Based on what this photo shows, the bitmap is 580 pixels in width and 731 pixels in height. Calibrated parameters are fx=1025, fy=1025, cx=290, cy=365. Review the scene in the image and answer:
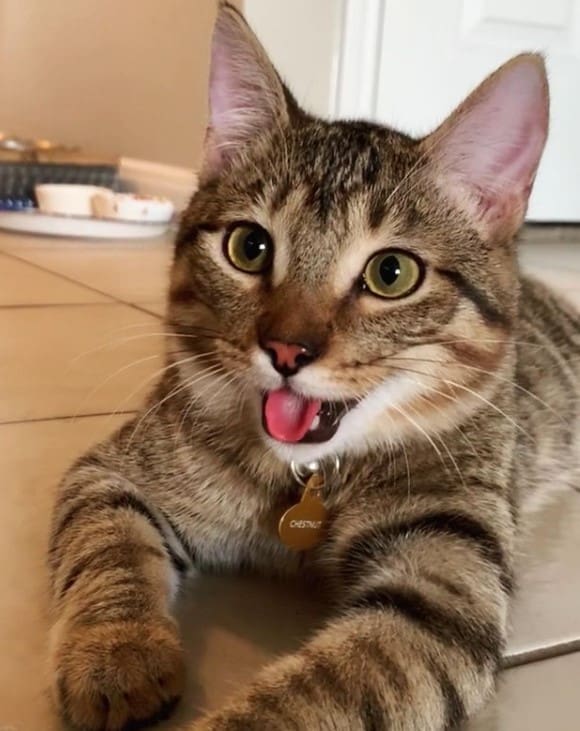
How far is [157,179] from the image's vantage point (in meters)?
3.29

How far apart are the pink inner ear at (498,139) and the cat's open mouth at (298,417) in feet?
0.96

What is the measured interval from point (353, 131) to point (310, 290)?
27cm

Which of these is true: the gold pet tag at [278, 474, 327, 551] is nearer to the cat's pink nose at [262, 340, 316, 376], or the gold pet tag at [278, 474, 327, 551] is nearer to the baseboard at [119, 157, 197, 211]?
the cat's pink nose at [262, 340, 316, 376]

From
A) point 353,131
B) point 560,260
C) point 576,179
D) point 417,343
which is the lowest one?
point 560,260

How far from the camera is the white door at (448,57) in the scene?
267 cm

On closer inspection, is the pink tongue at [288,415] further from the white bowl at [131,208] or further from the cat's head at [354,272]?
the white bowl at [131,208]

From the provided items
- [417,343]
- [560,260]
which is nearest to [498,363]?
[417,343]

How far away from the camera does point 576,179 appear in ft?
10.3

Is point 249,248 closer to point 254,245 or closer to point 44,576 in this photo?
point 254,245

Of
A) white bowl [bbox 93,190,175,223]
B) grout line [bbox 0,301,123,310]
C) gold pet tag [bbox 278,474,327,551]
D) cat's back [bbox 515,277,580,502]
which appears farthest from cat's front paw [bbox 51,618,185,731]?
white bowl [bbox 93,190,175,223]

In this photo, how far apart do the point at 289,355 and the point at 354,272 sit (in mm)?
131

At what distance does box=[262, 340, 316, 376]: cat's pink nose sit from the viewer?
937 millimetres

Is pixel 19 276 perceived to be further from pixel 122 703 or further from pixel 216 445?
pixel 122 703

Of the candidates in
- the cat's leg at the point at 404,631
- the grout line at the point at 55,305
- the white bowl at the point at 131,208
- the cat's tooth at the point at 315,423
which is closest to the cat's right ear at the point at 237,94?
the cat's tooth at the point at 315,423
